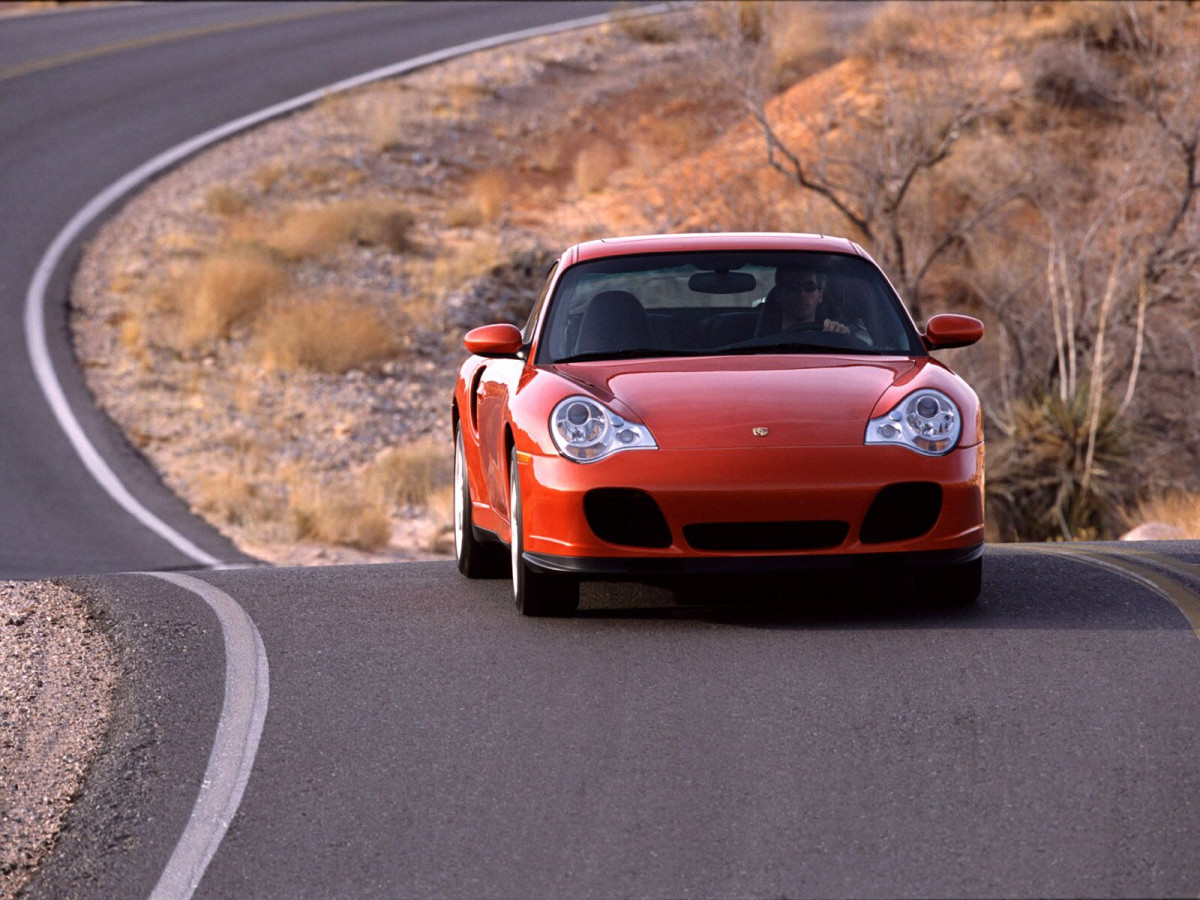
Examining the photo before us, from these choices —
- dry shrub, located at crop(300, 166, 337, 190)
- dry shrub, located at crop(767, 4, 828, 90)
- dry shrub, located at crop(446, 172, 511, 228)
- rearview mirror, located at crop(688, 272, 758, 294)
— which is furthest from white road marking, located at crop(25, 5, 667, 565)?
rearview mirror, located at crop(688, 272, 758, 294)

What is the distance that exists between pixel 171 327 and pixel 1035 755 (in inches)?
861

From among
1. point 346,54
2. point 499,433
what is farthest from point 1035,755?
point 346,54

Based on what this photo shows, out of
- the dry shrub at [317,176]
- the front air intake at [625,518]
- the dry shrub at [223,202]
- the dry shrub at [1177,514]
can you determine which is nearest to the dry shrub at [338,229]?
the dry shrub at [223,202]

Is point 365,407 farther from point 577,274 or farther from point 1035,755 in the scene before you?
point 1035,755

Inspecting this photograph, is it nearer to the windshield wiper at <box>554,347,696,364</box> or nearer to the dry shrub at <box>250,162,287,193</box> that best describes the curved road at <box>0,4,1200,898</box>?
the windshield wiper at <box>554,347,696,364</box>

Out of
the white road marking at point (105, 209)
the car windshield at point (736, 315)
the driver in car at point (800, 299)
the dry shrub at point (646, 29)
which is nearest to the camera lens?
the car windshield at point (736, 315)

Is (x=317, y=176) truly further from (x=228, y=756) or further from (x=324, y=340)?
(x=228, y=756)

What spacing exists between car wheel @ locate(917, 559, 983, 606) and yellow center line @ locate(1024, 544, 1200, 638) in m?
0.89

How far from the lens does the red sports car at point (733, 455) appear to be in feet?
23.8

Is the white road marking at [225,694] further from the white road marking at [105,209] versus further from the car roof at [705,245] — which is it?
the car roof at [705,245]

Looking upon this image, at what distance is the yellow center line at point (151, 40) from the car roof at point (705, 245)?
31.6m

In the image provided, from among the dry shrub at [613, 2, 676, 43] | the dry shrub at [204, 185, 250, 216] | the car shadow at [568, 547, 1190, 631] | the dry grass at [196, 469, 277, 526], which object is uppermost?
the car shadow at [568, 547, 1190, 631]

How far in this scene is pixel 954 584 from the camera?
7.86 meters

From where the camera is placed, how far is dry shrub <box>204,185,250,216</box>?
99.5 ft
